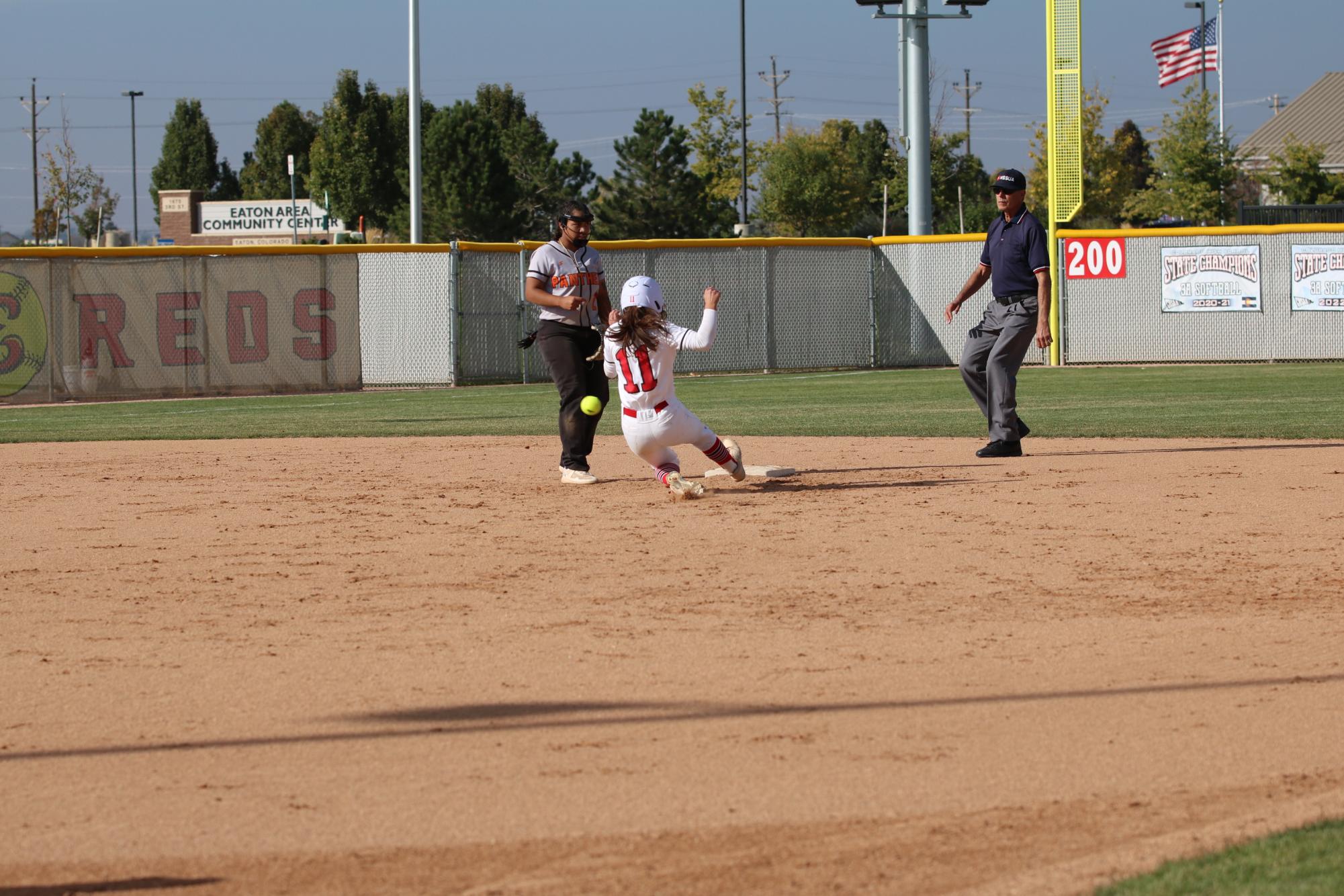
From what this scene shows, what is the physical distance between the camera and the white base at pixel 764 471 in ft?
32.2

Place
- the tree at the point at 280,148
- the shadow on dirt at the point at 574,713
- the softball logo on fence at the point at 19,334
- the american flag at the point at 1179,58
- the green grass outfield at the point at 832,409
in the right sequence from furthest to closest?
the tree at the point at 280,148, the american flag at the point at 1179,58, the softball logo on fence at the point at 19,334, the green grass outfield at the point at 832,409, the shadow on dirt at the point at 574,713

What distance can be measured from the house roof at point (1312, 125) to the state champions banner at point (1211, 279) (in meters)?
39.5

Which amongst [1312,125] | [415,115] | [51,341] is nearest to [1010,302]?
[51,341]

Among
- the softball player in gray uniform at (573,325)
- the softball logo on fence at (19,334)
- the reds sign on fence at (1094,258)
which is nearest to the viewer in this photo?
the softball player in gray uniform at (573,325)

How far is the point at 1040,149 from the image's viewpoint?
187 feet

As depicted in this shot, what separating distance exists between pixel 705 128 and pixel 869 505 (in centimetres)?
5381

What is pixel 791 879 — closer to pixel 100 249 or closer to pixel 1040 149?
pixel 100 249

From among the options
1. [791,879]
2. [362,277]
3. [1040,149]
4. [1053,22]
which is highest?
[1040,149]

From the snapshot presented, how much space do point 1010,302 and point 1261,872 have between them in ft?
27.0

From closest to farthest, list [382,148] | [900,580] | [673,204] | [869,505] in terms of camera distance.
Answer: [900,580], [869,505], [673,204], [382,148]

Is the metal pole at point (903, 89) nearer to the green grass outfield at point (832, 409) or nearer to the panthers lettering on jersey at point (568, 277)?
the green grass outfield at point (832, 409)

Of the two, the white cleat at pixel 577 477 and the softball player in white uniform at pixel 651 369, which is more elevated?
the softball player in white uniform at pixel 651 369

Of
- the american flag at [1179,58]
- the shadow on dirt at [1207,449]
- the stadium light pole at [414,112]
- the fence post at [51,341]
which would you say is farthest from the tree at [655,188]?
the shadow on dirt at [1207,449]

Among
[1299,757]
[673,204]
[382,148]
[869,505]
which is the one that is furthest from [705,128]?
[1299,757]
